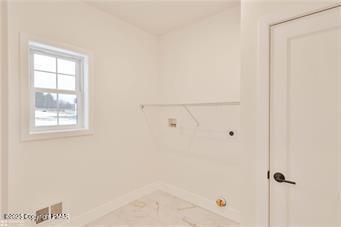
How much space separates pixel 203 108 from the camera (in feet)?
8.52

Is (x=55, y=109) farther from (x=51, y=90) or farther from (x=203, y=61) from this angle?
(x=203, y=61)

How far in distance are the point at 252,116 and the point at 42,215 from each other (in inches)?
87.9

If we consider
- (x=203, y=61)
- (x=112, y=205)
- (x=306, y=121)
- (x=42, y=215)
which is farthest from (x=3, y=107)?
(x=306, y=121)

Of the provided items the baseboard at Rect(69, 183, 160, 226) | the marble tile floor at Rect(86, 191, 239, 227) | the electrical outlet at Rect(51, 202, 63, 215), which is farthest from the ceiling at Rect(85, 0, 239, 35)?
the marble tile floor at Rect(86, 191, 239, 227)

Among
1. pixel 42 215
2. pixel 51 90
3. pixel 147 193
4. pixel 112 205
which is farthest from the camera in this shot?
pixel 147 193

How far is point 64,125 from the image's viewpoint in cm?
212

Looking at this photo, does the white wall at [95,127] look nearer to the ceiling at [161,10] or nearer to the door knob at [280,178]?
the ceiling at [161,10]

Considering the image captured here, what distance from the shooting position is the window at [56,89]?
188cm

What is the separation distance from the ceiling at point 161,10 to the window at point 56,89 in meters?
0.75

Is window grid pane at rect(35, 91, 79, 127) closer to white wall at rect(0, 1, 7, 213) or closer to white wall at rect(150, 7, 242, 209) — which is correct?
white wall at rect(0, 1, 7, 213)

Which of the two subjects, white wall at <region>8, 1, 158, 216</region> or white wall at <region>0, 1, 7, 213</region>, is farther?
white wall at <region>8, 1, 158, 216</region>

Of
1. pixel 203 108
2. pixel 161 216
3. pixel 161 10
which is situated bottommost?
pixel 161 216

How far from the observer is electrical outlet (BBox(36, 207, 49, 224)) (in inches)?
72.7

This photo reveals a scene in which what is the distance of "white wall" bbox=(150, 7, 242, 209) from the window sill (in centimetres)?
112
